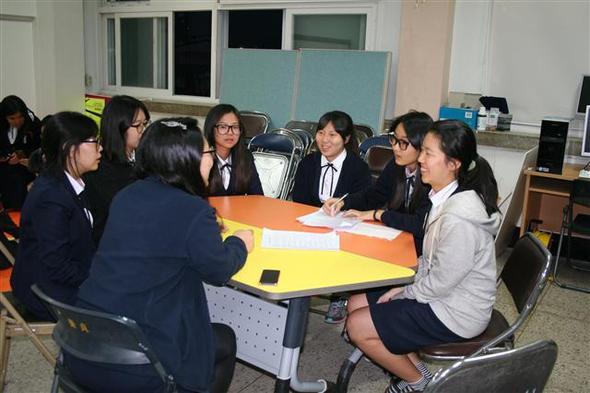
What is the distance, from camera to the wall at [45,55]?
22.4 ft

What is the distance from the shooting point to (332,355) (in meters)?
2.90

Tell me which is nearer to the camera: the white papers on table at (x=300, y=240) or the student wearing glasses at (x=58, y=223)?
the student wearing glasses at (x=58, y=223)

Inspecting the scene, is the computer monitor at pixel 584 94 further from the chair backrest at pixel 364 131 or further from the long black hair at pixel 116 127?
the long black hair at pixel 116 127

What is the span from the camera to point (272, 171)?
12.4 ft

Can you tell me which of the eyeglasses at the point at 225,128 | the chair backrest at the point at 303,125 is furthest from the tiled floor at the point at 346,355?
the chair backrest at the point at 303,125

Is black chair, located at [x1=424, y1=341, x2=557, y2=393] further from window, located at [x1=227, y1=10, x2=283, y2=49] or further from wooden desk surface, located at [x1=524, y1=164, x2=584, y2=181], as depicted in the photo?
window, located at [x1=227, y1=10, x2=283, y2=49]

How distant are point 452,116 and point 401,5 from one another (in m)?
1.14

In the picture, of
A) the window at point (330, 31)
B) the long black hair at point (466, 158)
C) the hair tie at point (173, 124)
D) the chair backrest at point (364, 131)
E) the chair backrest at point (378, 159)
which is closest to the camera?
the hair tie at point (173, 124)

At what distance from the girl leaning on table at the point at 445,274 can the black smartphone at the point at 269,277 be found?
1.62ft

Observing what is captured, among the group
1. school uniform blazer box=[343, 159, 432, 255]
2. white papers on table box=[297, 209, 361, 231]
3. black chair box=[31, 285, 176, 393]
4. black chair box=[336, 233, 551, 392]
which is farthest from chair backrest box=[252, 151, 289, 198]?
black chair box=[31, 285, 176, 393]

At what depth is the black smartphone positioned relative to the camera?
5.97 feet

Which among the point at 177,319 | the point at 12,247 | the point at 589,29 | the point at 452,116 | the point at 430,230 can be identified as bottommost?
the point at 12,247

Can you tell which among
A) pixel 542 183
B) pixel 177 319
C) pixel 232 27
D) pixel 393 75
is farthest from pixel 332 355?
pixel 232 27

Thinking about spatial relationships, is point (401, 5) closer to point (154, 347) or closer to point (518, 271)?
point (518, 271)
